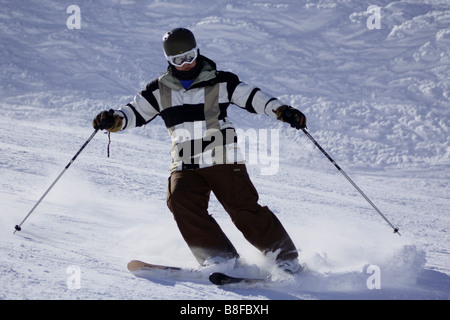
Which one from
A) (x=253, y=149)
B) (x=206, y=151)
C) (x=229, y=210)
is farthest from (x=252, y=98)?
(x=253, y=149)

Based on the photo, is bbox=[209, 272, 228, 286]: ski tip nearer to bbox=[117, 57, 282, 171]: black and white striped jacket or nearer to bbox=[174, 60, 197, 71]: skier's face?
bbox=[117, 57, 282, 171]: black and white striped jacket

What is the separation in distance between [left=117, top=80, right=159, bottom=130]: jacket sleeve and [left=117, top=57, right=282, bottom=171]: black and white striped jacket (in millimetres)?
63

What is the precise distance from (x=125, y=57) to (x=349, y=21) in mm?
6903

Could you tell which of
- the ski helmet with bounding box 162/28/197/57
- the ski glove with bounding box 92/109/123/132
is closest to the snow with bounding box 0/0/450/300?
the ski glove with bounding box 92/109/123/132

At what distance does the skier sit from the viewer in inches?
129

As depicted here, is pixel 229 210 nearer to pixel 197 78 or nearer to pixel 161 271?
pixel 161 271

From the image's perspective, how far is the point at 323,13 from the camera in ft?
54.1

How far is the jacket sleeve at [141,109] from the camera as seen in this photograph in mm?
3469

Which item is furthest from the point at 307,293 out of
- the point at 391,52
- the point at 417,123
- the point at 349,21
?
the point at 349,21

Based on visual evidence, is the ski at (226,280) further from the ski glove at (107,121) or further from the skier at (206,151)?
the ski glove at (107,121)

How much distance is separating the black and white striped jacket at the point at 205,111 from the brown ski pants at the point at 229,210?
0.09 metres

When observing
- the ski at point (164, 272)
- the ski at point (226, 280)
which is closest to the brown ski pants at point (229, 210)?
the ski at point (164, 272)

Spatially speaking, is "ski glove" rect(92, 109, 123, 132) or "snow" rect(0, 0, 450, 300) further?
"ski glove" rect(92, 109, 123, 132)

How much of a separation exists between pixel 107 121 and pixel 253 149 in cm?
667
